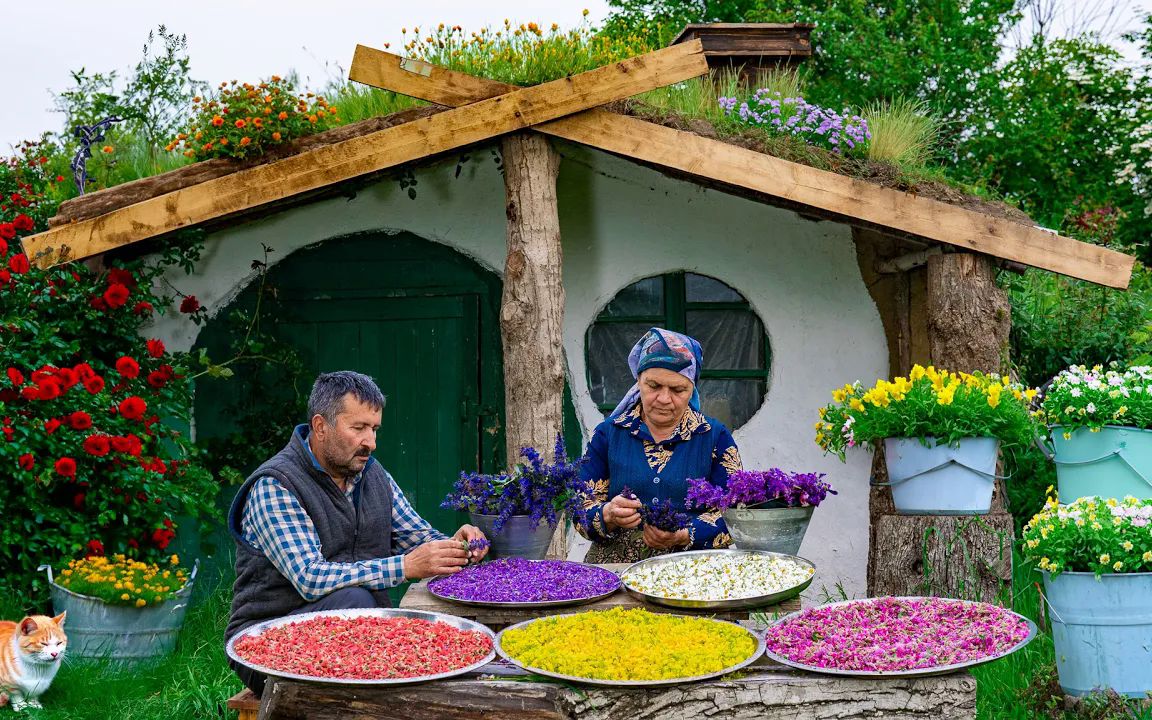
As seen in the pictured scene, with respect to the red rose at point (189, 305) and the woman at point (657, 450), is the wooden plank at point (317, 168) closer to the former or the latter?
the red rose at point (189, 305)

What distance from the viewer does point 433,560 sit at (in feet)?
10.5

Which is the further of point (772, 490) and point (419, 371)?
point (419, 371)

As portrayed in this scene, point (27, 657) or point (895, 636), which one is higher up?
point (895, 636)

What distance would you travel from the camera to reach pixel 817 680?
2426 millimetres

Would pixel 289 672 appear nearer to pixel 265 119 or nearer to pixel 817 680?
pixel 817 680

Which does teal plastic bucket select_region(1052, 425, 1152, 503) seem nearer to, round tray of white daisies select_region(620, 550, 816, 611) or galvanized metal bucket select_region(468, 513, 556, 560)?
round tray of white daisies select_region(620, 550, 816, 611)

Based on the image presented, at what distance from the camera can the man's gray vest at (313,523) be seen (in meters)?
3.24

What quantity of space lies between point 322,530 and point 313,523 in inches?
1.6

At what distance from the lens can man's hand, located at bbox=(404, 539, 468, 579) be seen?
318cm

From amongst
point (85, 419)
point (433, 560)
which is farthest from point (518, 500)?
point (85, 419)

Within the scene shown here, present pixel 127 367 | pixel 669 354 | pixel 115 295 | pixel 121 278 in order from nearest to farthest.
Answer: pixel 669 354, pixel 127 367, pixel 115 295, pixel 121 278

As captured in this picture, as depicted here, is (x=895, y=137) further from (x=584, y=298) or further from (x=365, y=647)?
(x=365, y=647)

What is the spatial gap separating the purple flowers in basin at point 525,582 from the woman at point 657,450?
16.6 inches

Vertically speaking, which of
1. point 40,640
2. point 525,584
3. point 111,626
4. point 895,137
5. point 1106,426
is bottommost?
point 111,626
